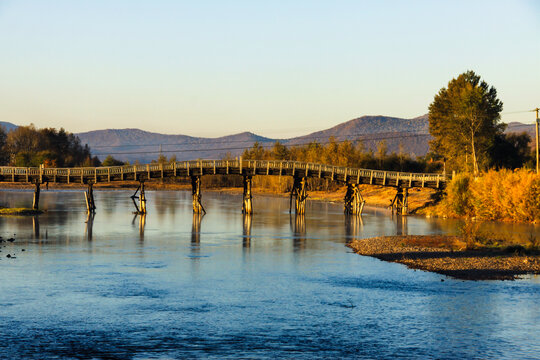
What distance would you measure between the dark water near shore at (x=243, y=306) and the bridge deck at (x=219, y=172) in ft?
111

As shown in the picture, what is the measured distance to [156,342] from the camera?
2347 centimetres

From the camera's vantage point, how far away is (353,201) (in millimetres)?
91000

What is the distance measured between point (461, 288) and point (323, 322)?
31.3 feet

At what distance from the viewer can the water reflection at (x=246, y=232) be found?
52.7 m

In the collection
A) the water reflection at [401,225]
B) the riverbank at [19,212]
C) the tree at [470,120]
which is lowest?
the water reflection at [401,225]

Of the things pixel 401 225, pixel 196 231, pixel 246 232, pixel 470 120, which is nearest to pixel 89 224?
pixel 196 231

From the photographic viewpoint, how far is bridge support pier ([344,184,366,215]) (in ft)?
284

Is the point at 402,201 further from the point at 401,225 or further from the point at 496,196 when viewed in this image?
the point at 401,225

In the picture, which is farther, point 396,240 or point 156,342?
point 396,240

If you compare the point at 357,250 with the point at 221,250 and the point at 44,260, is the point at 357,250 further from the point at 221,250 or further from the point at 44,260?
the point at 44,260

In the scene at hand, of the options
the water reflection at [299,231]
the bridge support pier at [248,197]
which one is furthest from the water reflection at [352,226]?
the bridge support pier at [248,197]

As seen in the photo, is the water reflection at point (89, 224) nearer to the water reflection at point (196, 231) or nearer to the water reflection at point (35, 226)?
the water reflection at point (35, 226)

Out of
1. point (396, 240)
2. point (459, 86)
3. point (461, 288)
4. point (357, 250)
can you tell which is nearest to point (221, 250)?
point (357, 250)

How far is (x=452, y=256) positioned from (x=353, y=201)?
158 ft
